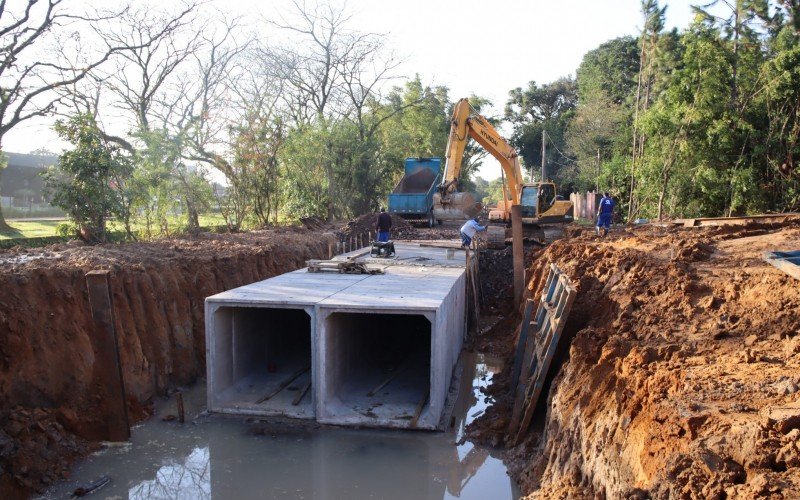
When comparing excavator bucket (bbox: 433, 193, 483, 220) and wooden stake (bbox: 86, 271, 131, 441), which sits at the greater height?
excavator bucket (bbox: 433, 193, 483, 220)

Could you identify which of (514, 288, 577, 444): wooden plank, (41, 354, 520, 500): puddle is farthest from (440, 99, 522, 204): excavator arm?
(514, 288, 577, 444): wooden plank

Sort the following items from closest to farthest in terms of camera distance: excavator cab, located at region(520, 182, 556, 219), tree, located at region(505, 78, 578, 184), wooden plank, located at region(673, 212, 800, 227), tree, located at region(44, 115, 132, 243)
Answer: wooden plank, located at region(673, 212, 800, 227) < tree, located at region(44, 115, 132, 243) < excavator cab, located at region(520, 182, 556, 219) < tree, located at region(505, 78, 578, 184)

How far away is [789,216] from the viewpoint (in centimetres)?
1309

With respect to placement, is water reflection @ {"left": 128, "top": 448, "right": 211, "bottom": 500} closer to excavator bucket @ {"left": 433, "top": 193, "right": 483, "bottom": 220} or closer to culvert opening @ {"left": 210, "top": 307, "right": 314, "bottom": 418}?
culvert opening @ {"left": 210, "top": 307, "right": 314, "bottom": 418}

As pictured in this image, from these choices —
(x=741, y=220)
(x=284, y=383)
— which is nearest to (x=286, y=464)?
(x=284, y=383)

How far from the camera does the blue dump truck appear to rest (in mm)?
26500

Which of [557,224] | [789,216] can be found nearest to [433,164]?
[557,224]

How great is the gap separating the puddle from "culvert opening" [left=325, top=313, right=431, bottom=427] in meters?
0.42

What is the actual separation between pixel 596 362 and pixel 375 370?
589 centimetres

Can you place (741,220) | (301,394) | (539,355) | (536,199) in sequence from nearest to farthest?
(539,355)
(301,394)
(741,220)
(536,199)

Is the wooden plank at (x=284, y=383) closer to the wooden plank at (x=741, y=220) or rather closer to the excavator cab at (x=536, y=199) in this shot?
the wooden plank at (x=741, y=220)

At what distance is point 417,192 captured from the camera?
28.6m

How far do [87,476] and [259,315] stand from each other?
168 inches

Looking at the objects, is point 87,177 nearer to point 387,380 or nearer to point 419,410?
point 387,380
